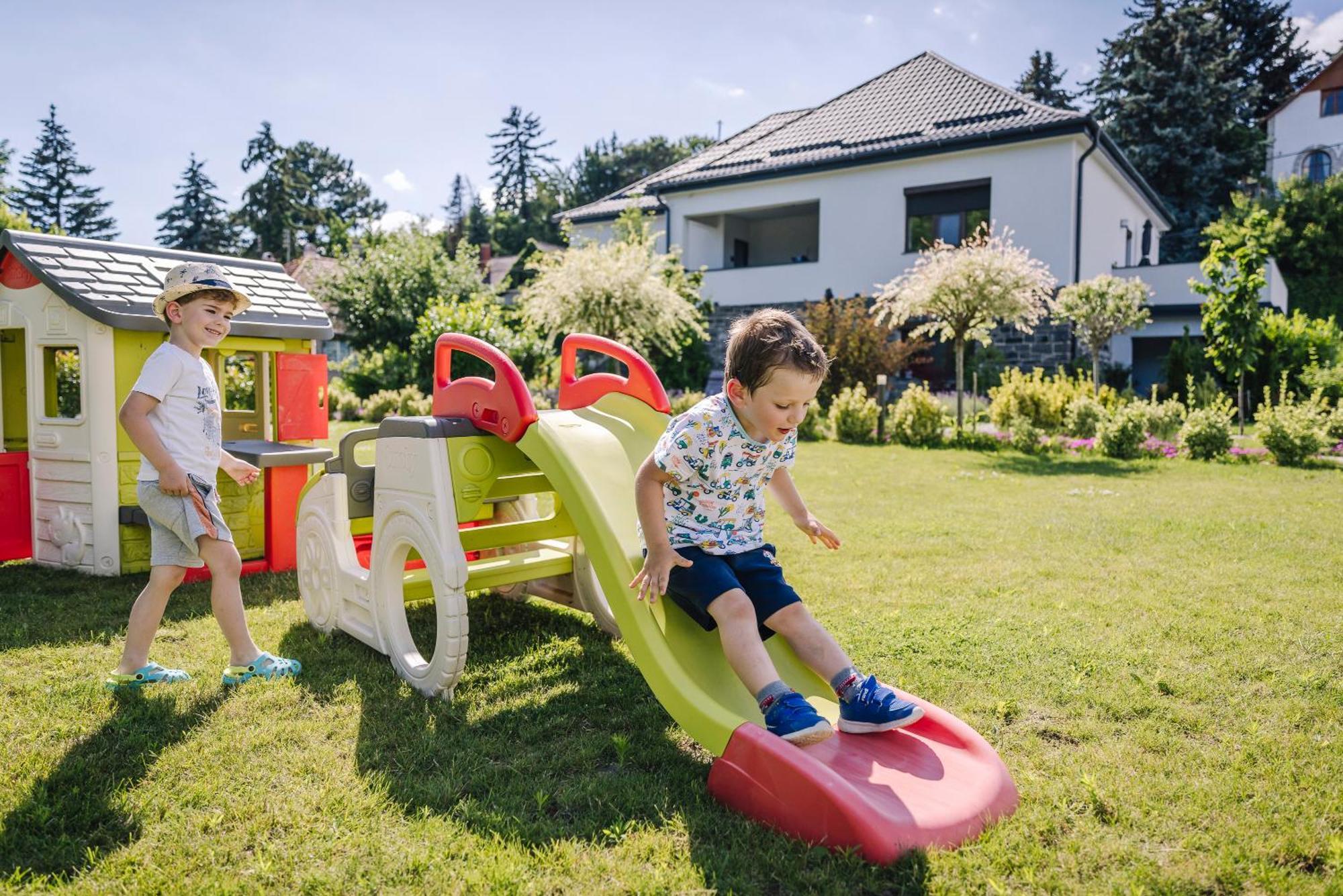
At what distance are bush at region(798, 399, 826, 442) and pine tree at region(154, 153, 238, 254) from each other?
148 feet

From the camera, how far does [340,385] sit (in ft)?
62.5

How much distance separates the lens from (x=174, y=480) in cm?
341

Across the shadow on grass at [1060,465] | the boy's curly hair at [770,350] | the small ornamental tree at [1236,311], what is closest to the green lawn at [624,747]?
the boy's curly hair at [770,350]

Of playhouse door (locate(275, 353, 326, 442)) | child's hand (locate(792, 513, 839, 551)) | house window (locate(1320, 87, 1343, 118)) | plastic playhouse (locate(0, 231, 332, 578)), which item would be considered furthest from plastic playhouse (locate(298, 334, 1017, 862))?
house window (locate(1320, 87, 1343, 118))

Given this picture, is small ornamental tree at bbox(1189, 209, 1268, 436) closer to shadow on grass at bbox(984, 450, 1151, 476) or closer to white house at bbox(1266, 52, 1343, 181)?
shadow on grass at bbox(984, 450, 1151, 476)

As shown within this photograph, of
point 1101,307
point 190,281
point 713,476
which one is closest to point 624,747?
point 713,476

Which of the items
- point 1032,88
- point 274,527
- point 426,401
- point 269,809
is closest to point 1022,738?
point 269,809

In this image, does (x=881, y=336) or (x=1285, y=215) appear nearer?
(x=881, y=336)

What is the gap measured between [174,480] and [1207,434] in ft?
37.7

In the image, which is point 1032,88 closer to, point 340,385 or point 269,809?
point 340,385

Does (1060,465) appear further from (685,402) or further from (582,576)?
(582,576)

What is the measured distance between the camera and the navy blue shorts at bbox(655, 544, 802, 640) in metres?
2.96

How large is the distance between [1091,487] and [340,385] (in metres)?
15.3

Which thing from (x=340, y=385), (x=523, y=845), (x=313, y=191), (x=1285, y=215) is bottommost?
(x=523, y=845)
